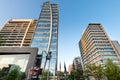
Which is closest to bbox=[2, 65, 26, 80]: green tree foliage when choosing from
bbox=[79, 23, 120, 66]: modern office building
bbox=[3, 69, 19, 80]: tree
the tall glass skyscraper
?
bbox=[3, 69, 19, 80]: tree

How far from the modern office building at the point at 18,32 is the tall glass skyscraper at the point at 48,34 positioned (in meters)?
12.5

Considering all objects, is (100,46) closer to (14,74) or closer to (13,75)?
(14,74)

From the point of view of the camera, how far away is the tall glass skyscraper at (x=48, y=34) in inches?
2657

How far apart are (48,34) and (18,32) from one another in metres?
29.2

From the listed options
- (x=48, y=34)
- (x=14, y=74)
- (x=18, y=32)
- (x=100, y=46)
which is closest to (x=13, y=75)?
(x=14, y=74)

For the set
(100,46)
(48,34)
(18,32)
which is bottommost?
(100,46)

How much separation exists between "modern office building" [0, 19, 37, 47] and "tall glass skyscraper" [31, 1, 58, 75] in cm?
1250

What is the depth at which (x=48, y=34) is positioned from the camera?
7494cm

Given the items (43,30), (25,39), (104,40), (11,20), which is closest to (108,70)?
(104,40)

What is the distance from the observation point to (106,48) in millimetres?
75875

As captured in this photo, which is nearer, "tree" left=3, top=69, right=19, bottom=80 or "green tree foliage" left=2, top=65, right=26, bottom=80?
"green tree foliage" left=2, top=65, right=26, bottom=80

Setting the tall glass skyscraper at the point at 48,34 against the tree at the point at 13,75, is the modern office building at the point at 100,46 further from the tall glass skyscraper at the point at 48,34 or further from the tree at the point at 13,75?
the tree at the point at 13,75

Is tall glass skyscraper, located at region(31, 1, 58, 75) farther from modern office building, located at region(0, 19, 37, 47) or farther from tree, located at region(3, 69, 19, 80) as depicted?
tree, located at region(3, 69, 19, 80)

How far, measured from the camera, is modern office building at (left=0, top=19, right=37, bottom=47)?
80.6 m
